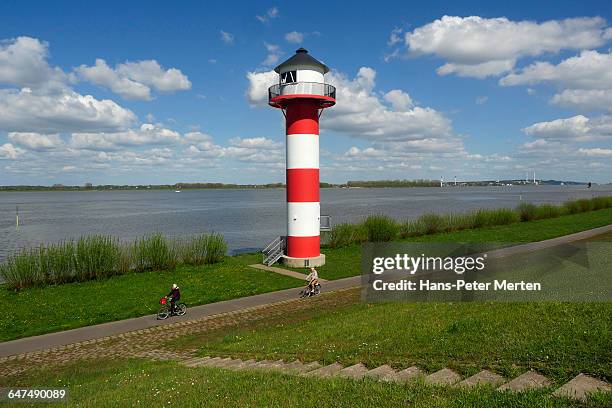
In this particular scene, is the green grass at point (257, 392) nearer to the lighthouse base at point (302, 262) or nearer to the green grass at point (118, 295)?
the green grass at point (118, 295)

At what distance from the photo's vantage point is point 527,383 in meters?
6.59

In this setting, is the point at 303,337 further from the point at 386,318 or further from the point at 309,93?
the point at 309,93

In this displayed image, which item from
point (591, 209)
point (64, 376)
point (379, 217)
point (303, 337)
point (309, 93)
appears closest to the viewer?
point (64, 376)

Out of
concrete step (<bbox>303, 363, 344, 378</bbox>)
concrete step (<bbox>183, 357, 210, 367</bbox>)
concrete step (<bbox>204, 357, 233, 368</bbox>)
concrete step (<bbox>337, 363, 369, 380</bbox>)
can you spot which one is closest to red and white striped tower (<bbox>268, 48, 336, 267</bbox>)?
concrete step (<bbox>183, 357, 210, 367</bbox>)

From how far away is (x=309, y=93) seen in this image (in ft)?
78.8

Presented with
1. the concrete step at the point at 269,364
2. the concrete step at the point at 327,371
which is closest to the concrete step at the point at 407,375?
the concrete step at the point at 327,371

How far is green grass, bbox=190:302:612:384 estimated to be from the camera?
738cm

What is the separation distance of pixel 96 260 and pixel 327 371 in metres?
19.1

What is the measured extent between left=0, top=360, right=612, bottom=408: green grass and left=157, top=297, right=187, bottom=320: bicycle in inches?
219

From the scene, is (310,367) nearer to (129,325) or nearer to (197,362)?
(197,362)

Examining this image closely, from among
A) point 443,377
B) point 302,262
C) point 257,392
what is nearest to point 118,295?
point 302,262

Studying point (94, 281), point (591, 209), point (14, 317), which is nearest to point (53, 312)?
point (14, 317)

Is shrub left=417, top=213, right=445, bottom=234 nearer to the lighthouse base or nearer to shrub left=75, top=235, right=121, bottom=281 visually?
the lighthouse base

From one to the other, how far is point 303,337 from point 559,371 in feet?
20.1
